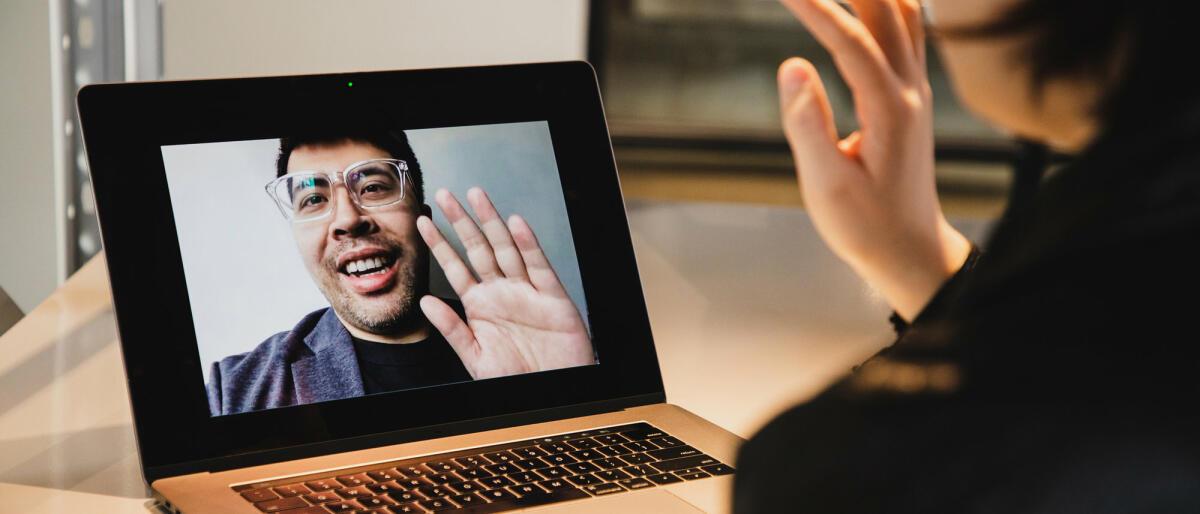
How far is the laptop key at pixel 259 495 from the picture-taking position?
52cm

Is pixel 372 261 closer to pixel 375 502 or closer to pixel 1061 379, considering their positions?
pixel 375 502

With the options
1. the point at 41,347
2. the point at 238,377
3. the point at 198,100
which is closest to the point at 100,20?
the point at 41,347

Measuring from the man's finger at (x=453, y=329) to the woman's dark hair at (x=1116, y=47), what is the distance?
43 cm

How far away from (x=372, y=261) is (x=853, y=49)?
299mm

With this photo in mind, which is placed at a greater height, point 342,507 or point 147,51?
point 147,51

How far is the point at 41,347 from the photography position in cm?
81

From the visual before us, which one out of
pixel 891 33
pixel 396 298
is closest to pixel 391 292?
pixel 396 298

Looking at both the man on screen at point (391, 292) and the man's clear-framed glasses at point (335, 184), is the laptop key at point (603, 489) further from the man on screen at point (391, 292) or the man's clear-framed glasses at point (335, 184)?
the man's clear-framed glasses at point (335, 184)

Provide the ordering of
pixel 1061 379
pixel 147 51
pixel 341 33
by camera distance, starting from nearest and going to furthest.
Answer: pixel 1061 379 < pixel 147 51 < pixel 341 33

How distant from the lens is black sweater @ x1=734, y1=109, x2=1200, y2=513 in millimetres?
192

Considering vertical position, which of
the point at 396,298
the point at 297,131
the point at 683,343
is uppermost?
the point at 297,131

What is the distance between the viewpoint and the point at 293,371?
1.93 ft

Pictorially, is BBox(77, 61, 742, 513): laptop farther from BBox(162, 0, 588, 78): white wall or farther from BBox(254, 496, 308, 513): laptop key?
BBox(162, 0, 588, 78): white wall

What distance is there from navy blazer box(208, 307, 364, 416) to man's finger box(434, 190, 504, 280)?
9 cm
